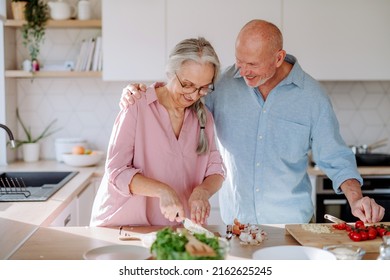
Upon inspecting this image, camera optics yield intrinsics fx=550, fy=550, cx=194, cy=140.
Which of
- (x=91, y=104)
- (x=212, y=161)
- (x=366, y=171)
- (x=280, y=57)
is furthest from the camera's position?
(x=91, y=104)

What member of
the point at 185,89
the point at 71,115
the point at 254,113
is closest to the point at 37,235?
the point at 185,89

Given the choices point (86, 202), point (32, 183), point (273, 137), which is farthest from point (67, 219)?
point (273, 137)

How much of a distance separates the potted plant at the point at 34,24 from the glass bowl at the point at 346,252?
1.83 m

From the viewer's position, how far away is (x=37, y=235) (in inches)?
48.8

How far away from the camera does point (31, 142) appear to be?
2609 mm

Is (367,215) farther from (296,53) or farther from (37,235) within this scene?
(296,53)

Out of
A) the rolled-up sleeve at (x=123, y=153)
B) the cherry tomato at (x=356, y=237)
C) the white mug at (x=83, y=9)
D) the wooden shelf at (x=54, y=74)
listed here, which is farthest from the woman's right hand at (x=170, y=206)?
the white mug at (x=83, y=9)

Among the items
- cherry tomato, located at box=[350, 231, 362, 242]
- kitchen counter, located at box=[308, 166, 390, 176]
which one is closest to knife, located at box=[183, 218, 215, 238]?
cherry tomato, located at box=[350, 231, 362, 242]

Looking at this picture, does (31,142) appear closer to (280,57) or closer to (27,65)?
(27,65)

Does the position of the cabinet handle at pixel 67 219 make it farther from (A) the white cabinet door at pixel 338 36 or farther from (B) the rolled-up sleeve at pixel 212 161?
(A) the white cabinet door at pixel 338 36

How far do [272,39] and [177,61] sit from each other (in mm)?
328

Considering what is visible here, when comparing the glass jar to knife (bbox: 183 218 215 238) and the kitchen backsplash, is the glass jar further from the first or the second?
the kitchen backsplash

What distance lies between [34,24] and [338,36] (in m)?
1.36

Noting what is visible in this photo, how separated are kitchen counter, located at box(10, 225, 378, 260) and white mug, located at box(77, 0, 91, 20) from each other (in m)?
1.45
